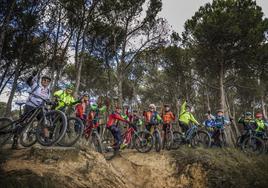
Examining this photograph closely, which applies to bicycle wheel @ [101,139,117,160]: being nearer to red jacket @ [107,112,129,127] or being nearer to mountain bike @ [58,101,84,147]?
red jacket @ [107,112,129,127]

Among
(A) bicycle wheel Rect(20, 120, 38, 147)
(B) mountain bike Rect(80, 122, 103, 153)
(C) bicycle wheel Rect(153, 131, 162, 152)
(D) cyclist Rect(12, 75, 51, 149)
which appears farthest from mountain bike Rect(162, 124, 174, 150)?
(A) bicycle wheel Rect(20, 120, 38, 147)

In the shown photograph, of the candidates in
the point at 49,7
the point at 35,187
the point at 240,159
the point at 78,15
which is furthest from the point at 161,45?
the point at 35,187

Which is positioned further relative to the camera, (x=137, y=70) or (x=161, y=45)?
(x=137, y=70)

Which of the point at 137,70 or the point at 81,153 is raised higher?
the point at 137,70

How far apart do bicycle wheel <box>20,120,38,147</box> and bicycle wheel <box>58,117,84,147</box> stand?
0.67 metres

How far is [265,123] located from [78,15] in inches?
421

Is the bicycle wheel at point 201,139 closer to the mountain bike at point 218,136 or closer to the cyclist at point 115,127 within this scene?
the mountain bike at point 218,136

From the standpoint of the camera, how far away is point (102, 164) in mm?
6836

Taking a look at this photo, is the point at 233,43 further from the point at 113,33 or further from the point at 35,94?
the point at 35,94

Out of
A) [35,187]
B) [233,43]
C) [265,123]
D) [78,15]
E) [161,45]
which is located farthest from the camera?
[161,45]

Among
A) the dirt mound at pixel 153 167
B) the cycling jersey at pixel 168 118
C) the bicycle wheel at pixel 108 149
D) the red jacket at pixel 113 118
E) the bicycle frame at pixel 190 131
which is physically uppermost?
the cycling jersey at pixel 168 118

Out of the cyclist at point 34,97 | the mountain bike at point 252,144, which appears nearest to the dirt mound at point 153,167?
the mountain bike at point 252,144

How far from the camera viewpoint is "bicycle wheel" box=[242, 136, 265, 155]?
10695 mm

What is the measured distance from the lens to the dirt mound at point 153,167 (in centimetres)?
589
